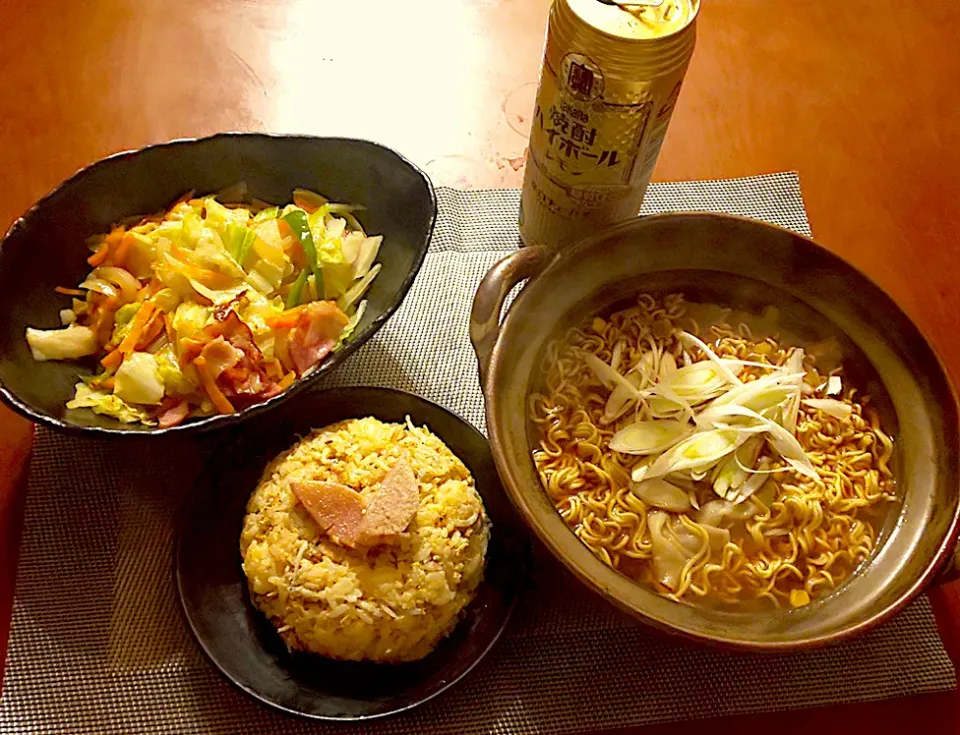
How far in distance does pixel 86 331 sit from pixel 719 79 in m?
1.51

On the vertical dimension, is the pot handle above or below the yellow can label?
below

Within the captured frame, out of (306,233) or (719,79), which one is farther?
(719,79)

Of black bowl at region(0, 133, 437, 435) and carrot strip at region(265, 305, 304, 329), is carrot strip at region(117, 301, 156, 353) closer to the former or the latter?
black bowl at region(0, 133, 437, 435)

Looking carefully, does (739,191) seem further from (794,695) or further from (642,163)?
(794,695)

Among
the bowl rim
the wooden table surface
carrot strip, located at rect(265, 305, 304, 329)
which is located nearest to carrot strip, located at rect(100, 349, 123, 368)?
carrot strip, located at rect(265, 305, 304, 329)

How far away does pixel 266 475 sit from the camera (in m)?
1.31

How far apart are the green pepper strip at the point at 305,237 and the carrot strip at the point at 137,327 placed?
0.89 ft

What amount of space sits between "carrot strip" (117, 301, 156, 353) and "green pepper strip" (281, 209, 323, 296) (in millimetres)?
271

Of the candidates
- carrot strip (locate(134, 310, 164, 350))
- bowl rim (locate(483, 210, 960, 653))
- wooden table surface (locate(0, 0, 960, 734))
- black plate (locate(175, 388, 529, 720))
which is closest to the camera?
bowl rim (locate(483, 210, 960, 653))

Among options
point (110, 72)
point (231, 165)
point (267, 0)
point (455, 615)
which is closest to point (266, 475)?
point (455, 615)

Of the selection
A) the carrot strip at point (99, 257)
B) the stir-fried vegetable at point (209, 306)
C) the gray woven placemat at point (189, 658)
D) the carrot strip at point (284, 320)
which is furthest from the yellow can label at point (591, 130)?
the carrot strip at point (99, 257)

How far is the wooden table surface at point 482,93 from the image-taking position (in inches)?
70.7

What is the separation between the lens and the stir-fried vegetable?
52.4 inches

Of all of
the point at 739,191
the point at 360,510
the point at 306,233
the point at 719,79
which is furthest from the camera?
the point at 719,79
